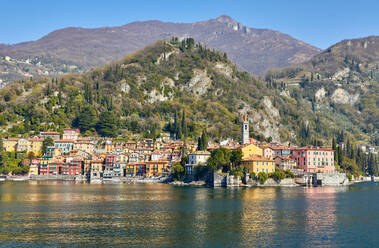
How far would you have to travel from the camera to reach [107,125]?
174m

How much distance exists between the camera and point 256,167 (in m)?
112

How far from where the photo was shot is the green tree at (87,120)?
175625 mm

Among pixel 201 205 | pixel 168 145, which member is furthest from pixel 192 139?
pixel 201 205

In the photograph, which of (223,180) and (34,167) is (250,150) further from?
(34,167)

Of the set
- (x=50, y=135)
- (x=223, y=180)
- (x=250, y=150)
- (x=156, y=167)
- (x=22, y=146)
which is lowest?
(x=223, y=180)

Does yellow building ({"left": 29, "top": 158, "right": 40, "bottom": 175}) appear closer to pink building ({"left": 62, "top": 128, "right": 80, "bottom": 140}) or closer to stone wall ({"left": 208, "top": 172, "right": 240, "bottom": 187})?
pink building ({"left": 62, "top": 128, "right": 80, "bottom": 140})

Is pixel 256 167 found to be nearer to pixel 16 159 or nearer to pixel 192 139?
pixel 192 139

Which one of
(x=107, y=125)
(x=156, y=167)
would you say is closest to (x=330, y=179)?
(x=156, y=167)

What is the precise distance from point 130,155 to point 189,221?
311 ft

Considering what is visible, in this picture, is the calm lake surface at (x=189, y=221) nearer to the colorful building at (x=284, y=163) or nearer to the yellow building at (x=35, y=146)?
the colorful building at (x=284, y=163)

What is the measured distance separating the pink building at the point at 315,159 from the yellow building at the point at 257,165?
588 inches

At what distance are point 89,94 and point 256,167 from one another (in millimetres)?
95613

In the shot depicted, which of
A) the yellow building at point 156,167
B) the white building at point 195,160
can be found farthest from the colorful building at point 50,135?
the white building at point 195,160

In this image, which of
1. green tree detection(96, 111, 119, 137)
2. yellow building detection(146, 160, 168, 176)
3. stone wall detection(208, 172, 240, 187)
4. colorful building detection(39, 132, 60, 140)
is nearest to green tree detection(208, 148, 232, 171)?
stone wall detection(208, 172, 240, 187)
